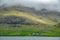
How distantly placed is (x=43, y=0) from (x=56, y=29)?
2.80 feet

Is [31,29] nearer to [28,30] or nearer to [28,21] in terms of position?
[28,30]

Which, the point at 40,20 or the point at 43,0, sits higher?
the point at 43,0

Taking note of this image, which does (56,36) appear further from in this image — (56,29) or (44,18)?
(44,18)

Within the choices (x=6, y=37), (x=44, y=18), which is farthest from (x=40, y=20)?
(x=6, y=37)

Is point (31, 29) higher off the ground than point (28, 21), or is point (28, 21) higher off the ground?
point (28, 21)

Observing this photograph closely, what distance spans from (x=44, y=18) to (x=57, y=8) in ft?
1.48

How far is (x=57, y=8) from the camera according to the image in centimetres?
383

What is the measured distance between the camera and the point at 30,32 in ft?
12.1

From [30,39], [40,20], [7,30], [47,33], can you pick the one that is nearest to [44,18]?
[40,20]

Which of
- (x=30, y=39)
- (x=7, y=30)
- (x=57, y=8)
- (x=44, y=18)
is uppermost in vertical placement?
(x=57, y=8)

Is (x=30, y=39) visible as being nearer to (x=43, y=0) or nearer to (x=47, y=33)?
(x=47, y=33)

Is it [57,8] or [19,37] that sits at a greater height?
[57,8]

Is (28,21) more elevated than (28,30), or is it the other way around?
(28,21)

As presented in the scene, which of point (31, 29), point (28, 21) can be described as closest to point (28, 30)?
point (31, 29)
